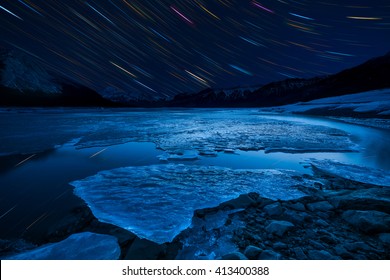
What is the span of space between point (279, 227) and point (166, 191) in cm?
187

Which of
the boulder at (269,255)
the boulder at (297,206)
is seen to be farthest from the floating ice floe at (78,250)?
the boulder at (297,206)

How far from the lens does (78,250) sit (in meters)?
2.04

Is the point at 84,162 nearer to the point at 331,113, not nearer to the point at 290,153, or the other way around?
the point at 290,153

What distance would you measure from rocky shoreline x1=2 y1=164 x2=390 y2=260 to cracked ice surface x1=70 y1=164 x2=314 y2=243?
6.2 inches

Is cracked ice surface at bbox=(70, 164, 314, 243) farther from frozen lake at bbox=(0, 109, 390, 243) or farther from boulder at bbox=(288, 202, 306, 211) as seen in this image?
boulder at bbox=(288, 202, 306, 211)

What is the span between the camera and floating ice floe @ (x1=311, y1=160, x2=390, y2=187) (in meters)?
3.75

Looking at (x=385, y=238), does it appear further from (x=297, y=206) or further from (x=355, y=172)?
(x=355, y=172)

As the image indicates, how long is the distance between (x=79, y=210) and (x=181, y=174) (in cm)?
200

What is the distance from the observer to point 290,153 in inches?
241

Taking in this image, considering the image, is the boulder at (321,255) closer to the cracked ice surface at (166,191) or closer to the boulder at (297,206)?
the boulder at (297,206)

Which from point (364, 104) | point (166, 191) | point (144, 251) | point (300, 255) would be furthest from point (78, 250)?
point (364, 104)

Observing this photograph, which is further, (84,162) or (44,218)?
(84,162)

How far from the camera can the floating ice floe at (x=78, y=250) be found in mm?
1991
